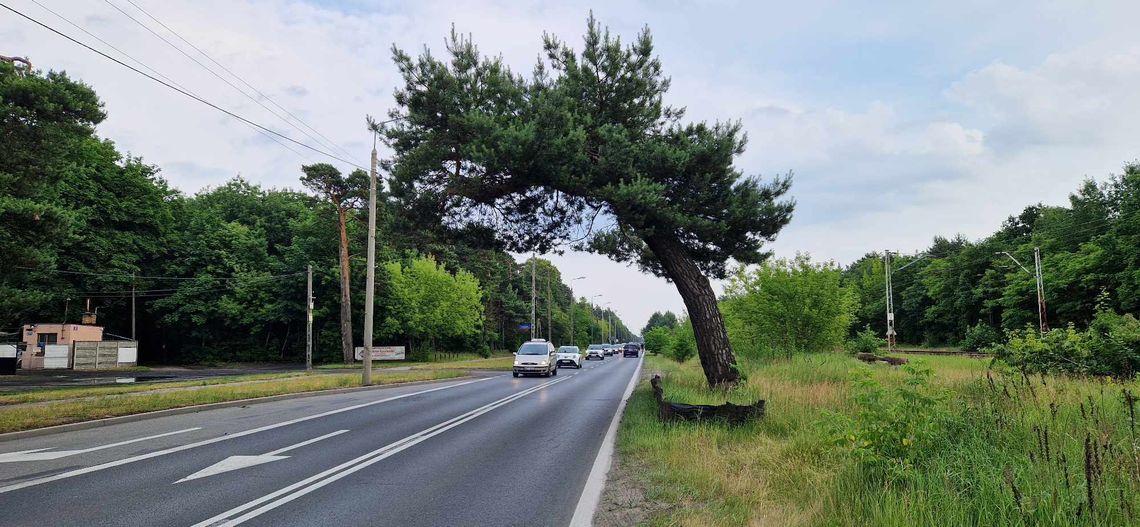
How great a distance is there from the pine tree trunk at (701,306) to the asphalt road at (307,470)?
2847 mm

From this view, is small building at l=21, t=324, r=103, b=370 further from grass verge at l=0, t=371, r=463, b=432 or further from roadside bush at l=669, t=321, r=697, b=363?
roadside bush at l=669, t=321, r=697, b=363

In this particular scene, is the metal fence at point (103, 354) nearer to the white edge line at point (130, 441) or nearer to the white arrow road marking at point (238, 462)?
the white edge line at point (130, 441)

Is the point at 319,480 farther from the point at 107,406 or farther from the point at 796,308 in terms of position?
the point at 796,308

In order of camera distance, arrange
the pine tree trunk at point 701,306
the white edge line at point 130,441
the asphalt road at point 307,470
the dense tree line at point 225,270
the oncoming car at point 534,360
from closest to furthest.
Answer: the asphalt road at point 307,470, the white edge line at point 130,441, the pine tree trunk at point 701,306, the oncoming car at point 534,360, the dense tree line at point 225,270

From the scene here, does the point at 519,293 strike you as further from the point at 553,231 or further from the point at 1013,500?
the point at 1013,500

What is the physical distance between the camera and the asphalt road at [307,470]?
5.24 meters

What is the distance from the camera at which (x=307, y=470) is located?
23.1 feet

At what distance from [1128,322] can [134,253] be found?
60.8 metres

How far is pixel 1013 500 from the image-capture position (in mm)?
3959

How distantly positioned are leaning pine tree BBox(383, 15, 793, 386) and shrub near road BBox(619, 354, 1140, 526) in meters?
5.21

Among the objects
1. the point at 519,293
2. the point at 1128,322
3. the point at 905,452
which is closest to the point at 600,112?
the point at 905,452

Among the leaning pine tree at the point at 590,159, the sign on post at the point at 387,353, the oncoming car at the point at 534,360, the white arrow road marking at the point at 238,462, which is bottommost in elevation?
the sign on post at the point at 387,353

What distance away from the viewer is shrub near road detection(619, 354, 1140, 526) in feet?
13.0

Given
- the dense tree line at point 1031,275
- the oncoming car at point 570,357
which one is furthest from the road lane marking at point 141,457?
the oncoming car at point 570,357
